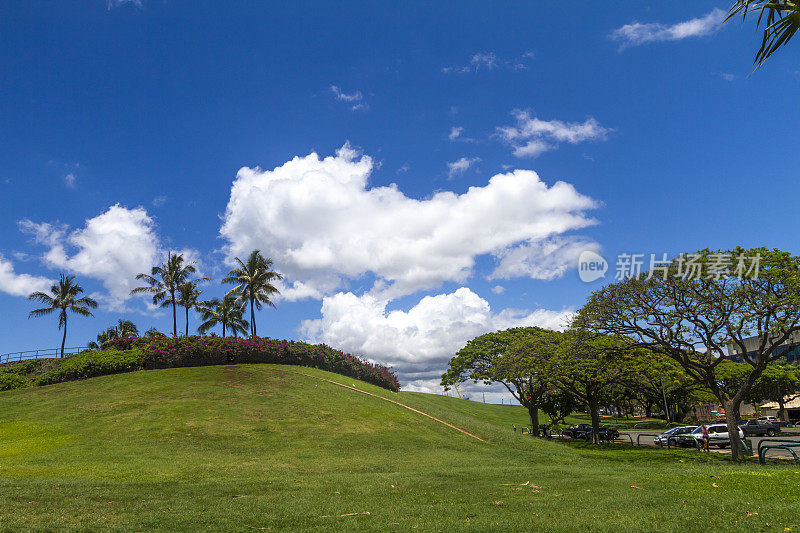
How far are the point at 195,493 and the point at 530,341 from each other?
96.3 ft

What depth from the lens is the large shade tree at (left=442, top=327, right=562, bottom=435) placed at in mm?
34094

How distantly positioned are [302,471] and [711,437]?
101ft

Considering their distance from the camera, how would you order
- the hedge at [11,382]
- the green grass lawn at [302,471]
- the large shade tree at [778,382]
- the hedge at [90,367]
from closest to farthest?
the green grass lawn at [302,471] < the hedge at [11,382] < the hedge at [90,367] < the large shade tree at [778,382]

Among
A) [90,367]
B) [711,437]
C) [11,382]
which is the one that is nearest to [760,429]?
[711,437]

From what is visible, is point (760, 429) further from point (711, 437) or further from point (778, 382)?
point (778, 382)

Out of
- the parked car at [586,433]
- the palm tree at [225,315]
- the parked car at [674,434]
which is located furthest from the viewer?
the palm tree at [225,315]

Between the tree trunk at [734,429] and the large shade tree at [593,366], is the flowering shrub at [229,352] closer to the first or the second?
the large shade tree at [593,366]

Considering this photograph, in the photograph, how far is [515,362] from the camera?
35.2 meters

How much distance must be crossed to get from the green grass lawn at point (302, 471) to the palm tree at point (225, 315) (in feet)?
122

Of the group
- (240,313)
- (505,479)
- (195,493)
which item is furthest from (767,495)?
(240,313)

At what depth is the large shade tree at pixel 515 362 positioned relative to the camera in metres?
34.1

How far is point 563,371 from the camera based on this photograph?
107 ft

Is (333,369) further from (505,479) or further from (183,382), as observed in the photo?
(505,479)

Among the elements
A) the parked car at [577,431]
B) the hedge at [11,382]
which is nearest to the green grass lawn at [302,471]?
the hedge at [11,382]
